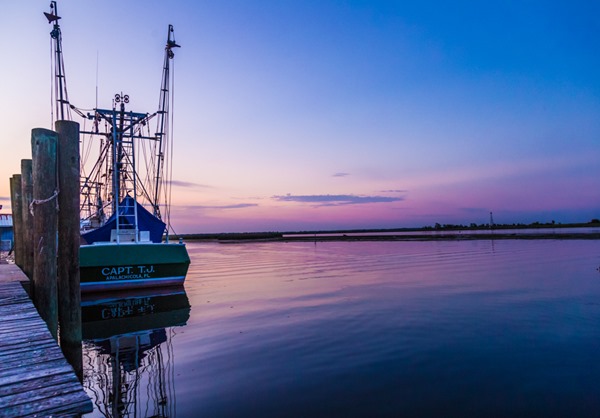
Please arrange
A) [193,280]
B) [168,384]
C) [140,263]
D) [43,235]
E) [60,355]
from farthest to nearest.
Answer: [193,280], [140,263], [168,384], [43,235], [60,355]

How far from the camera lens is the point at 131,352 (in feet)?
34.1

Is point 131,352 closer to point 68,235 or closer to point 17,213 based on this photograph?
point 68,235

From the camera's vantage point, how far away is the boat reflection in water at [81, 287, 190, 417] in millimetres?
7312

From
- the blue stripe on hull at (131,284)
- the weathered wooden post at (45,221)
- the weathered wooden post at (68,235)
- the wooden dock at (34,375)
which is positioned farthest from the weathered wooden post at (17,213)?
the wooden dock at (34,375)

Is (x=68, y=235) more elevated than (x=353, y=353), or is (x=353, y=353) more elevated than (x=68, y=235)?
(x=68, y=235)

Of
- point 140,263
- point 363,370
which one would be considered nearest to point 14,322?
point 363,370

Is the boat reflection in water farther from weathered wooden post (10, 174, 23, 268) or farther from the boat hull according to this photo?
weathered wooden post (10, 174, 23, 268)

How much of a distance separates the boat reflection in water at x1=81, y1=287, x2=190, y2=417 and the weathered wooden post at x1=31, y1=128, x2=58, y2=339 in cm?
175

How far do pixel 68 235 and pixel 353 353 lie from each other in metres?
6.79

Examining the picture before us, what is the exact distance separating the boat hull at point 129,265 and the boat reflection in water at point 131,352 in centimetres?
78

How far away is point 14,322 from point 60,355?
214 cm

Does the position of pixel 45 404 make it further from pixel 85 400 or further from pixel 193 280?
pixel 193 280

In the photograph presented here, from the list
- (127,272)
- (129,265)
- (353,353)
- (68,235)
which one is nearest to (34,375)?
(68,235)

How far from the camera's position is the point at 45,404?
357 centimetres
